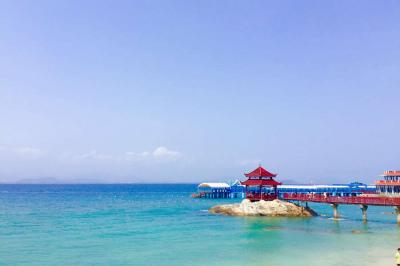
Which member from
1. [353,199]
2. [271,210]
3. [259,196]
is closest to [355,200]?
[353,199]

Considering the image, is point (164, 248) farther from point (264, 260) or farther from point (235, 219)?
point (235, 219)

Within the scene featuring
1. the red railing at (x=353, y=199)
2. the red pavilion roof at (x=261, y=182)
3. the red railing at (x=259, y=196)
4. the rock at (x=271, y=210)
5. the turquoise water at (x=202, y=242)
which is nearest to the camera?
the turquoise water at (x=202, y=242)

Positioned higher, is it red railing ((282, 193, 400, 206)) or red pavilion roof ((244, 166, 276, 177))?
red pavilion roof ((244, 166, 276, 177))

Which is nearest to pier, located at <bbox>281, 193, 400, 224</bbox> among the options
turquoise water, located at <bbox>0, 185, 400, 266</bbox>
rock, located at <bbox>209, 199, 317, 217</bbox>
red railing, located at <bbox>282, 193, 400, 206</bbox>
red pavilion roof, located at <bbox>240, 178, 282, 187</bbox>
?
red railing, located at <bbox>282, 193, 400, 206</bbox>

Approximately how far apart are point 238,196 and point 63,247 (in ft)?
248

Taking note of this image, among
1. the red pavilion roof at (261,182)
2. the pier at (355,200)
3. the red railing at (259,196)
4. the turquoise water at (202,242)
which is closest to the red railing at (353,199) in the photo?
the pier at (355,200)

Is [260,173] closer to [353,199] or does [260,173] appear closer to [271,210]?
[271,210]

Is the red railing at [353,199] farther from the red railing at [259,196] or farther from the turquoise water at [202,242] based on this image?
the red railing at [259,196]

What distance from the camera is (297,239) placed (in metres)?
33.0

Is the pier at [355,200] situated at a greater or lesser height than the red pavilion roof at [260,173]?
lesser

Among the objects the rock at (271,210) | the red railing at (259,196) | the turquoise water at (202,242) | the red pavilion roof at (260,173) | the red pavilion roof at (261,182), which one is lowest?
the turquoise water at (202,242)

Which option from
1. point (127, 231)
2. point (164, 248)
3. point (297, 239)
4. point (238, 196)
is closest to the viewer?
point (164, 248)

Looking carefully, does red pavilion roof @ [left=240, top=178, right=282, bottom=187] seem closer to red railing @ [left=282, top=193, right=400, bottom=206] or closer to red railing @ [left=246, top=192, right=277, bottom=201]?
red railing @ [left=246, top=192, right=277, bottom=201]

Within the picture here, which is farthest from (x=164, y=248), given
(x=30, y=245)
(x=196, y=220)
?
(x=196, y=220)
